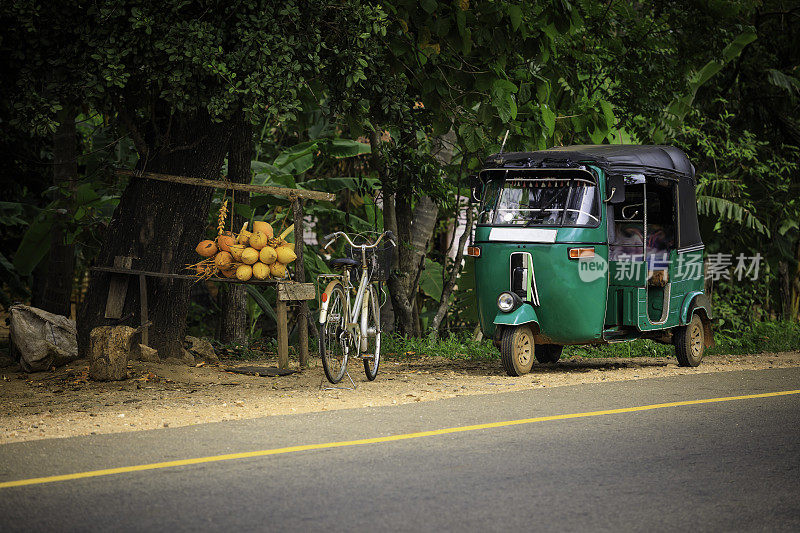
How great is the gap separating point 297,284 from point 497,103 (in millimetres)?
3181

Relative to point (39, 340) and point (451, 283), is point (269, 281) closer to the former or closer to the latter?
point (39, 340)

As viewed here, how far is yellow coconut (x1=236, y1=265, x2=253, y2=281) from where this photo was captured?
11.4m

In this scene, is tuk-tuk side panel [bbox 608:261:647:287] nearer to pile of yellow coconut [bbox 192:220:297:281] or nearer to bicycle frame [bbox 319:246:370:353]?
bicycle frame [bbox 319:246:370:353]

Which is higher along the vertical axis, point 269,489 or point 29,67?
point 29,67

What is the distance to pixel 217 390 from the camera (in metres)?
10.6

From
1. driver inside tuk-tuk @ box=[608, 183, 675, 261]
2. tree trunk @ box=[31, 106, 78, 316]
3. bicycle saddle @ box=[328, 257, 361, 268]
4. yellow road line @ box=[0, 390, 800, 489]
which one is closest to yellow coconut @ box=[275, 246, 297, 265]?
bicycle saddle @ box=[328, 257, 361, 268]

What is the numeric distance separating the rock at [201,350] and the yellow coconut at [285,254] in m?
2.20

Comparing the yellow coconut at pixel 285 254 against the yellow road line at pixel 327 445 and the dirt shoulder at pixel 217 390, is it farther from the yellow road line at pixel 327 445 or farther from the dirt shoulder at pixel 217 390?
the yellow road line at pixel 327 445

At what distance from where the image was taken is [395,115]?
39.8 ft

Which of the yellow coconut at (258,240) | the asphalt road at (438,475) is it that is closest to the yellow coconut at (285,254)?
the yellow coconut at (258,240)

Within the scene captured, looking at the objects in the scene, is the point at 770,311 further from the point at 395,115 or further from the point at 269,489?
the point at 269,489

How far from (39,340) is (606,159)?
22.6 ft

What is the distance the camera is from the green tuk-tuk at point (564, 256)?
1191 cm

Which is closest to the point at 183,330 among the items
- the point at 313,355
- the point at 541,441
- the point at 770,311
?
the point at 313,355
